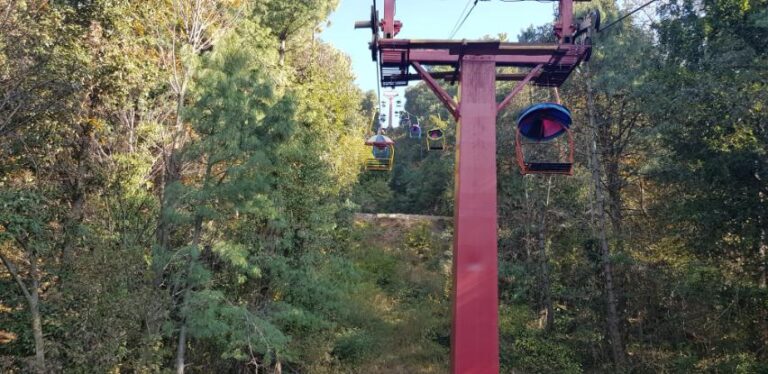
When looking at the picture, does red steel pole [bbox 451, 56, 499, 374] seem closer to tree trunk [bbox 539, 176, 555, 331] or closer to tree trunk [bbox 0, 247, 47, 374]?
tree trunk [bbox 0, 247, 47, 374]

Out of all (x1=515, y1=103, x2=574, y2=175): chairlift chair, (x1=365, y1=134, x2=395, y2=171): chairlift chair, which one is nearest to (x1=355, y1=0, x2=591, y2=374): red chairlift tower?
(x1=515, y1=103, x2=574, y2=175): chairlift chair

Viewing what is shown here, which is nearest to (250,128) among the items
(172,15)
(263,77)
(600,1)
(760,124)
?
(263,77)

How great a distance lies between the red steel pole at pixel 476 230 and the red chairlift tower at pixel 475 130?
0.04ft

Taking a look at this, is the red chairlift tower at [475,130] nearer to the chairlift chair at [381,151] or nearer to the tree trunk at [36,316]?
the chairlift chair at [381,151]

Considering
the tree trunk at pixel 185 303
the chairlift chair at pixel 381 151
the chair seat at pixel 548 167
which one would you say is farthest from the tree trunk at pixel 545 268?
the tree trunk at pixel 185 303

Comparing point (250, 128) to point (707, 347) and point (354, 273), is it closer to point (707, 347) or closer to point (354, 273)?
point (354, 273)

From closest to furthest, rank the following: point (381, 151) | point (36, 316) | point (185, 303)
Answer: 1. point (36, 316)
2. point (185, 303)
3. point (381, 151)

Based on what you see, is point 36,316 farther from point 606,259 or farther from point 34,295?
point 606,259

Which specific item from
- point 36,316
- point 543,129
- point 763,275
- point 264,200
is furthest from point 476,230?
point 763,275

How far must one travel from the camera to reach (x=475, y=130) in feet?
19.5

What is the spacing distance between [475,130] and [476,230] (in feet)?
4.16

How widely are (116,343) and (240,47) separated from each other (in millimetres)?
5466

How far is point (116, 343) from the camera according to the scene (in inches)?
289

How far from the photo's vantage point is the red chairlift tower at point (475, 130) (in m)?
5.56
